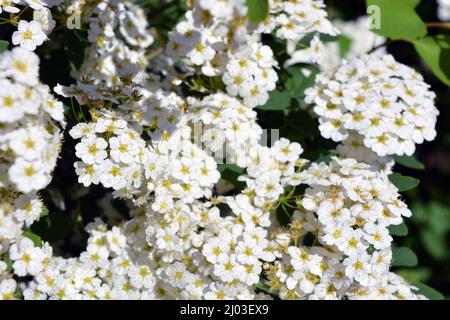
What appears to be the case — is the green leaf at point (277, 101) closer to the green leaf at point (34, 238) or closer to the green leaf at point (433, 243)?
the green leaf at point (34, 238)

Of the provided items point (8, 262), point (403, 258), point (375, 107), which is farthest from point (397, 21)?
point (8, 262)

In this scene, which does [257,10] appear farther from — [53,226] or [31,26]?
[53,226]

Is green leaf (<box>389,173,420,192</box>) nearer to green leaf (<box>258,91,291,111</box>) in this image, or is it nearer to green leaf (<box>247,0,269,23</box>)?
green leaf (<box>258,91,291,111</box>)

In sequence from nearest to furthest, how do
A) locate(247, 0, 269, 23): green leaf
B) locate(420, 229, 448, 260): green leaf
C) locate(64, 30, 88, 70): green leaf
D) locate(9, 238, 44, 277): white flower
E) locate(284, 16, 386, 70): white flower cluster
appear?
locate(247, 0, 269, 23): green leaf < locate(9, 238, 44, 277): white flower < locate(64, 30, 88, 70): green leaf < locate(284, 16, 386, 70): white flower cluster < locate(420, 229, 448, 260): green leaf

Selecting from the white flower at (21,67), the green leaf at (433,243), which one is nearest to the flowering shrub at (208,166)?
the white flower at (21,67)

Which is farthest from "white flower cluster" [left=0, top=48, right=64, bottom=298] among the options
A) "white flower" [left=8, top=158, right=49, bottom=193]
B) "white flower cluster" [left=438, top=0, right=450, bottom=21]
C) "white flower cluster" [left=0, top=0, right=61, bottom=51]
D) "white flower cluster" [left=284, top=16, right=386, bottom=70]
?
"white flower cluster" [left=438, top=0, right=450, bottom=21]

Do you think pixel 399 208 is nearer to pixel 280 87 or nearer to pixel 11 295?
pixel 280 87

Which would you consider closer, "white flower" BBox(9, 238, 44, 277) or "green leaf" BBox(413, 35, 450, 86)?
"white flower" BBox(9, 238, 44, 277)

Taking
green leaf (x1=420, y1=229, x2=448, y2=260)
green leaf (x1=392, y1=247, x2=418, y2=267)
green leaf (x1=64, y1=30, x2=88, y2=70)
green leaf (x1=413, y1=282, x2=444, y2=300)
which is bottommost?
green leaf (x1=420, y1=229, x2=448, y2=260)
